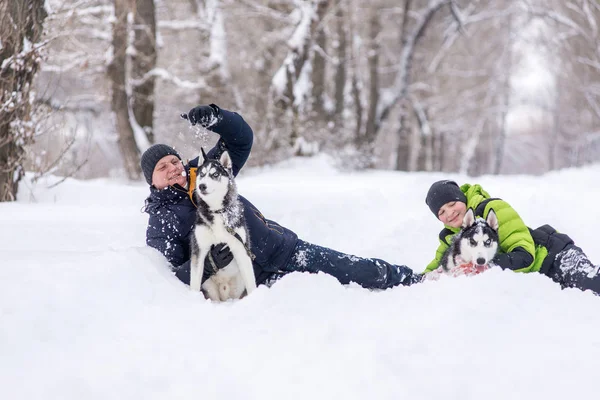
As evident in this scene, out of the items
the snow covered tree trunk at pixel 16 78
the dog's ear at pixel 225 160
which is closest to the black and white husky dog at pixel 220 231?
the dog's ear at pixel 225 160

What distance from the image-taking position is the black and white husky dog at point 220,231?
381cm

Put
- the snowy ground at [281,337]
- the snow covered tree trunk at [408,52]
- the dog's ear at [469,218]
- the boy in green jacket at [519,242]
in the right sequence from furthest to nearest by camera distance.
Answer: the snow covered tree trunk at [408,52] → the dog's ear at [469,218] → the boy in green jacket at [519,242] → the snowy ground at [281,337]

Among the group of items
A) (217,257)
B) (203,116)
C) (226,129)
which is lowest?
(217,257)

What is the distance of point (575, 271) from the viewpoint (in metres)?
3.94

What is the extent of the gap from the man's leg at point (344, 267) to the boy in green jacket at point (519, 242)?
1.83 ft

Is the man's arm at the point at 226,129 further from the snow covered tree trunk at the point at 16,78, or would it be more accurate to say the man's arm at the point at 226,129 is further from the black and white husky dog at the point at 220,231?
the snow covered tree trunk at the point at 16,78

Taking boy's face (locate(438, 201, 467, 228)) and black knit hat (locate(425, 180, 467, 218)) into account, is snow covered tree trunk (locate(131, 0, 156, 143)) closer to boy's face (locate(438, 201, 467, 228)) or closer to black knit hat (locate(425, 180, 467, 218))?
black knit hat (locate(425, 180, 467, 218))

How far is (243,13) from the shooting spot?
15.6m

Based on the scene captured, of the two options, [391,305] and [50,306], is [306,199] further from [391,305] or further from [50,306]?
[50,306]

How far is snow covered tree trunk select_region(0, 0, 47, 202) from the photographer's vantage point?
6156mm

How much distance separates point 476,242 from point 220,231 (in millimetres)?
1975

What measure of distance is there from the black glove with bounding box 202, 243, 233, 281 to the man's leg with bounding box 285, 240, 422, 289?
633 mm

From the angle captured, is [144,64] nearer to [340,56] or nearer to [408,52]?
[340,56]

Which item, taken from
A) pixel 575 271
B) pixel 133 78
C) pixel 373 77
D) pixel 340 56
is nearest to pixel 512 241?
pixel 575 271
